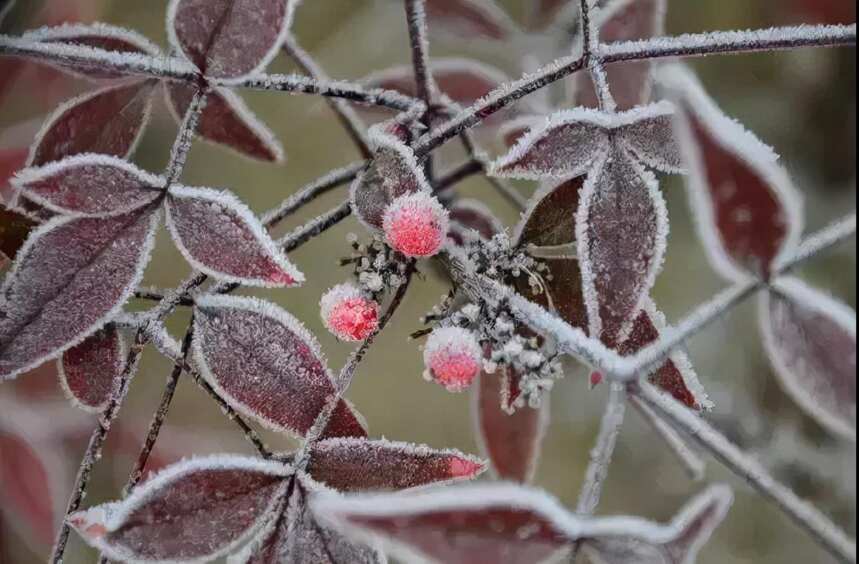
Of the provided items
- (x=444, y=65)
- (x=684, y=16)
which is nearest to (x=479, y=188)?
(x=444, y=65)

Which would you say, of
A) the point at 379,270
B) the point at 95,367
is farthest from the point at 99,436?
the point at 379,270

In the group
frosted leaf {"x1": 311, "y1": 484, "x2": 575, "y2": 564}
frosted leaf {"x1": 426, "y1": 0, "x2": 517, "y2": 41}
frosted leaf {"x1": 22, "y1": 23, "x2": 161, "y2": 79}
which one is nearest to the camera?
frosted leaf {"x1": 311, "y1": 484, "x2": 575, "y2": 564}

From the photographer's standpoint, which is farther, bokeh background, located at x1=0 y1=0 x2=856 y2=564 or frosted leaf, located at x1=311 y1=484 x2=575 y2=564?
bokeh background, located at x1=0 y1=0 x2=856 y2=564

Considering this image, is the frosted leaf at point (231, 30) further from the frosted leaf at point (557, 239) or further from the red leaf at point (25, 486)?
the red leaf at point (25, 486)

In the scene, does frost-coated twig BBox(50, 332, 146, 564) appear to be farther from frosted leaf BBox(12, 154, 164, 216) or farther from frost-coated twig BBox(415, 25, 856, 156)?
frost-coated twig BBox(415, 25, 856, 156)

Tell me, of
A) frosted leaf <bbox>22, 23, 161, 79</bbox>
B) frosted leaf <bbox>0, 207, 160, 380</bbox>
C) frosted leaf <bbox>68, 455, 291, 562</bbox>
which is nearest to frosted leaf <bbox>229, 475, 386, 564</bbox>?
frosted leaf <bbox>68, 455, 291, 562</bbox>

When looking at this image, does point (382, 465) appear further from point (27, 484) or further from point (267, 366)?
point (27, 484)
